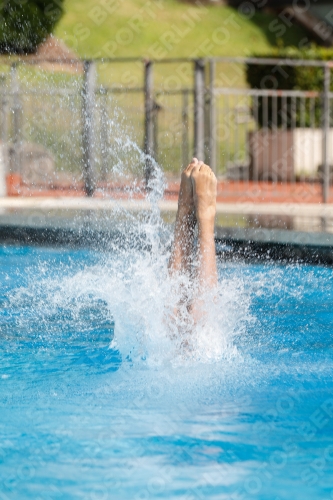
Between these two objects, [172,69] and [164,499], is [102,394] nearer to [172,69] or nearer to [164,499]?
[164,499]

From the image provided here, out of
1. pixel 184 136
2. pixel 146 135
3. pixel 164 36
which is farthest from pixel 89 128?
pixel 164 36

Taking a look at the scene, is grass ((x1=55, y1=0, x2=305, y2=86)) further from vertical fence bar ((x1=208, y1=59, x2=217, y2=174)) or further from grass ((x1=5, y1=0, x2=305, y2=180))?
vertical fence bar ((x1=208, y1=59, x2=217, y2=174))

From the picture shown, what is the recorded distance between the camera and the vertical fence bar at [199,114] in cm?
1107

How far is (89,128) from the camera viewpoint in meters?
11.9

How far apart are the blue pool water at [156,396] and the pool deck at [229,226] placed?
1050mm

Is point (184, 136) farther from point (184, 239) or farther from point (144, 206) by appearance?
point (184, 239)

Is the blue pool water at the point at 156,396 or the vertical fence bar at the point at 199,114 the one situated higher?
the vertical fence bar at the point at 199,114

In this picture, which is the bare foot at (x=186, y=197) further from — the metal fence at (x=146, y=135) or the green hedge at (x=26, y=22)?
the green hedge at (x=26, y=22)

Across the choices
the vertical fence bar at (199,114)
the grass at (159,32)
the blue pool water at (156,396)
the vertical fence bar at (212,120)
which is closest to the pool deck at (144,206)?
→ the vertical fence bar at (212,120)

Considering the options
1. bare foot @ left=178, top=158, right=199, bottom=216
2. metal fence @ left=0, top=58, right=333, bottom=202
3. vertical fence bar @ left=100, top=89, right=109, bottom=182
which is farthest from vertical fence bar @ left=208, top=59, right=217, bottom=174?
bare foot @ left=178, top=158, right=199, bottom=216

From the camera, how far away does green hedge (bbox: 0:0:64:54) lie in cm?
2228

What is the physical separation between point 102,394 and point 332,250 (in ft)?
11.4

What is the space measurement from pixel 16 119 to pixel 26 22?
10918mm

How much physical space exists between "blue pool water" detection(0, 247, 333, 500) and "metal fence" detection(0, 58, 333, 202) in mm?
4281
